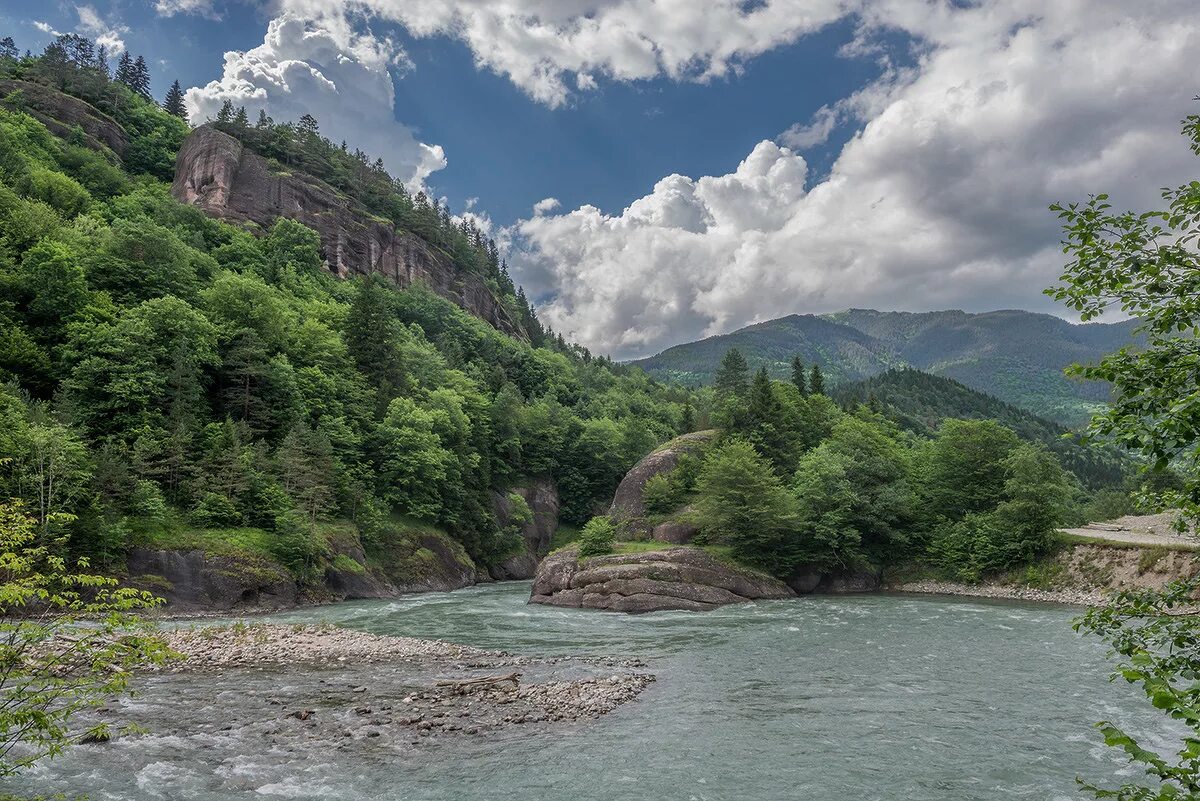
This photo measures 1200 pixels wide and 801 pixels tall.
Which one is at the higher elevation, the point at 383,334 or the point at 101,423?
the point at 383,334

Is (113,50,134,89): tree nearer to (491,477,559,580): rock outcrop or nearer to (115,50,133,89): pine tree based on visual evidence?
(115,50,133,89): pine tree

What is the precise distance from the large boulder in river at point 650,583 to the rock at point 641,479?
12.2 m

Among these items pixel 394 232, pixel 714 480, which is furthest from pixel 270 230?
pixel 714 480

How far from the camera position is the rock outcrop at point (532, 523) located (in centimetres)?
8350

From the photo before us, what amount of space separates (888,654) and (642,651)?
11.0 m

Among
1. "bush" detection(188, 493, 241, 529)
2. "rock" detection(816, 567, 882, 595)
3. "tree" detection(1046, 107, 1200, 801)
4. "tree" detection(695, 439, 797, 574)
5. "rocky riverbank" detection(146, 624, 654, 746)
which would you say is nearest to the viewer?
"tree" detection(1046, 107, 1200, 801)

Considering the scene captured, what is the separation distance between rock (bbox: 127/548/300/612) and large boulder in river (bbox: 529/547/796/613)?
1978cm

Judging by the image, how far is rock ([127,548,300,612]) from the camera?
40750 mm

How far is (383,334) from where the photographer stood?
8438 centimetres

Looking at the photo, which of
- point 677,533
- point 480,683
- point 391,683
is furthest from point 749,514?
point 391,683

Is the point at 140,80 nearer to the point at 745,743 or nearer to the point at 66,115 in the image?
the point at 66,115

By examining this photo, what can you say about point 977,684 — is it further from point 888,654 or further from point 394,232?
point 394,232

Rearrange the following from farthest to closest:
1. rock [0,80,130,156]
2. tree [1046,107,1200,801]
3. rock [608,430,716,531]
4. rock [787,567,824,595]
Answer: rock [0,80,130,156] < rock [608,430,716,531] < rock [787,567,824,595] < tree [1046,107,1200,801]

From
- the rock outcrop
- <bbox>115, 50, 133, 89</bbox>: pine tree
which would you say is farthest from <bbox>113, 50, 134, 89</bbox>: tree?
the rock outcrop
